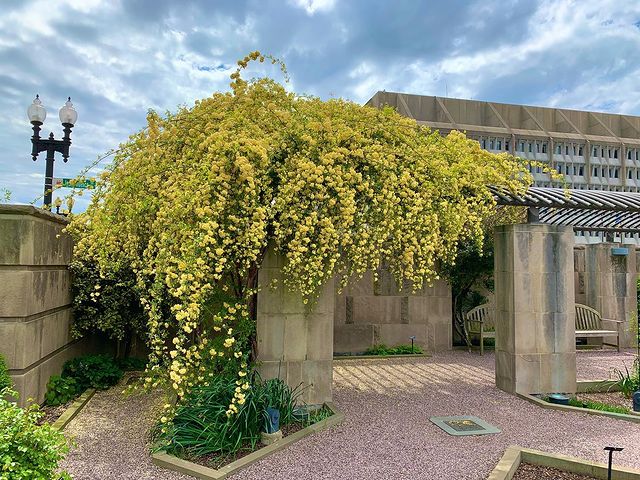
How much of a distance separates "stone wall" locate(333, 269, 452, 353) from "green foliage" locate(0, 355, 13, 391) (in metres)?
6.11

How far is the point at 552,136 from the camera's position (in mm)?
41656

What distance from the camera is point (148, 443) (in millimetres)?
4762

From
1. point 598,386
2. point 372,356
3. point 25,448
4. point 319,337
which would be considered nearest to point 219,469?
point 25,448

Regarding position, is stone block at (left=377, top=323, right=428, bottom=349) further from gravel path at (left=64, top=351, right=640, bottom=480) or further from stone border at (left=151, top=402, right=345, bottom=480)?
stone border at (left=151, top=402, right=345, bottom=480)

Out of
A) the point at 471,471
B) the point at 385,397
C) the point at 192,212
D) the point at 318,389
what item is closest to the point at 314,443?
the point at 318,389

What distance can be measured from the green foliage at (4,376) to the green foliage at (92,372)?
1.64m

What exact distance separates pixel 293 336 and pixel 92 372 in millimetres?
3553

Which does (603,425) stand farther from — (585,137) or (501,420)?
(585,137)

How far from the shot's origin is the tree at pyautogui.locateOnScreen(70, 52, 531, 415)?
14.7 ft

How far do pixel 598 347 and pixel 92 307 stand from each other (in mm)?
12228

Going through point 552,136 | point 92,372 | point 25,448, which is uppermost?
point 552,136

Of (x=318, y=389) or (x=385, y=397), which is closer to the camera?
(x=318, y=389)

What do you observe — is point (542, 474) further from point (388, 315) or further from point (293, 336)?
point (388, 315)

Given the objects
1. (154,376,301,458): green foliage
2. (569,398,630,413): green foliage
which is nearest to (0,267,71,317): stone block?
(154,376,301,458): green foliage
